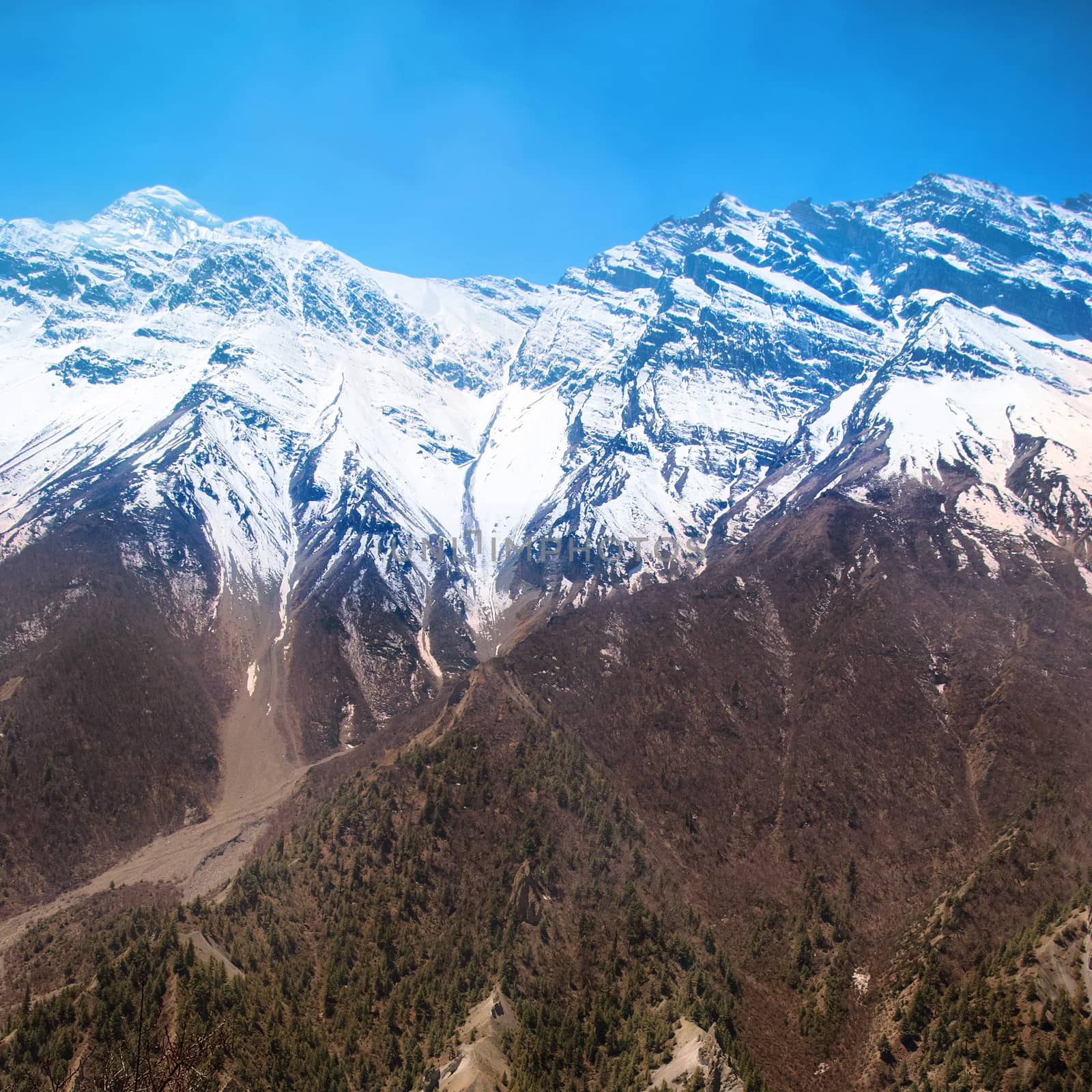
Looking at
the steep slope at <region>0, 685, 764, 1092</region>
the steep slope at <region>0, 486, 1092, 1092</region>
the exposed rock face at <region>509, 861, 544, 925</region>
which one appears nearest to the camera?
the steep slope at <region>0, 685, 764, 1092</region>

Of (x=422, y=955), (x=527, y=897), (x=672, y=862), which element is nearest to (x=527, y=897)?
(x=527, y=897)

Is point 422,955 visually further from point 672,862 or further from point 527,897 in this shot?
point 672,862

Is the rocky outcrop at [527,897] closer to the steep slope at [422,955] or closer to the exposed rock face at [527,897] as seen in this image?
the exposed rock face at [527,897]

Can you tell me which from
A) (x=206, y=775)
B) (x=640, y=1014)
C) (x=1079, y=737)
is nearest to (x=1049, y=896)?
(x=1079, y=737)

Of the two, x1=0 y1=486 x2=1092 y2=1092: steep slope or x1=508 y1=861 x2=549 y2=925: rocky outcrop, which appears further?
x1=508 y1=861 x2=549 y2=925: rocky outcrop

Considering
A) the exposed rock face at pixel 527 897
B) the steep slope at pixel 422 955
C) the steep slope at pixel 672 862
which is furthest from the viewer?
the exposed rock face at pixel 527 897

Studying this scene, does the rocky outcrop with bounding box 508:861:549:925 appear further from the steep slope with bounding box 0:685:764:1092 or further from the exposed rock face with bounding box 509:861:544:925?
the steep slope with bounding box 0:685:764:1092

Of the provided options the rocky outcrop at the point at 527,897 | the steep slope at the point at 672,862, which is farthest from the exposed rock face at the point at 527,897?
the steep slope at the point at 672,862

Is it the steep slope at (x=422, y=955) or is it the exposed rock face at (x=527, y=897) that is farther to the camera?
the exposed rock face at (x=527, y=897)

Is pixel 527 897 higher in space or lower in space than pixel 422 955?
higher

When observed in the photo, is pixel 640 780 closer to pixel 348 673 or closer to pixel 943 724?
pixel 943 724

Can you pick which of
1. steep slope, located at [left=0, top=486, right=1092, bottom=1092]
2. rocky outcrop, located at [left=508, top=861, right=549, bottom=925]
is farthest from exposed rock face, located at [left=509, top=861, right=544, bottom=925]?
steep slope, located at [left=0, top=486, right=1092, bottom=1092]
